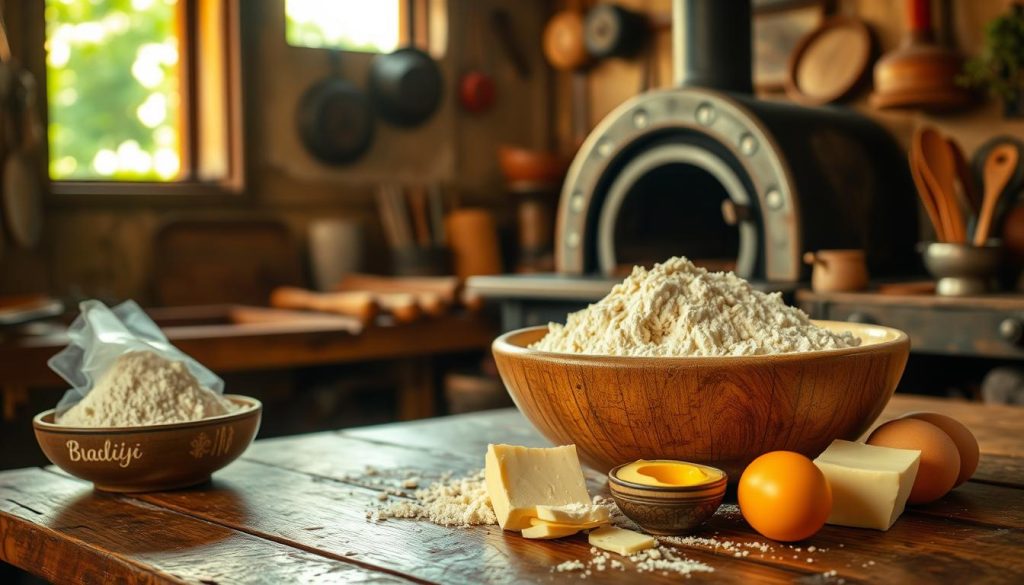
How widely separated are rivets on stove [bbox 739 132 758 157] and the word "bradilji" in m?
2.12

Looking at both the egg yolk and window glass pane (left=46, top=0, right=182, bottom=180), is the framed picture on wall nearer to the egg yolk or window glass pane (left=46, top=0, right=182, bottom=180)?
window glass pane (left=46, top=0, right=182, bottom=180)

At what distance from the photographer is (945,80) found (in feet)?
10.7

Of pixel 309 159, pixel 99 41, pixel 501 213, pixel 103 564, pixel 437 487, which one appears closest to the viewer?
pixel 103 564

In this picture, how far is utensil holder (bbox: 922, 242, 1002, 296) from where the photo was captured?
105 inches

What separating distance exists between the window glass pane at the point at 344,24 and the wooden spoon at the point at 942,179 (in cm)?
235

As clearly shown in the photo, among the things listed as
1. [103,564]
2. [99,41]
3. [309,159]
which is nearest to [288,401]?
[309,159]

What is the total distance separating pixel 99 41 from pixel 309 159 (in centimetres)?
84

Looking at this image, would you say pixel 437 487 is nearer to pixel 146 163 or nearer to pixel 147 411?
pixel 147 411

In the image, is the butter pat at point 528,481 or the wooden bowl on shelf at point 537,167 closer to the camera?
the butter pat at point 528,481

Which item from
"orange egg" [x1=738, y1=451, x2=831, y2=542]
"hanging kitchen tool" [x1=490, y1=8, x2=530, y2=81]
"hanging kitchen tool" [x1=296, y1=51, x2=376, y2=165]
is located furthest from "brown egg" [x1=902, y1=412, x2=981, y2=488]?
"hanging kitchen tool" [x1=490, y1=8, x2=530, y2=81]

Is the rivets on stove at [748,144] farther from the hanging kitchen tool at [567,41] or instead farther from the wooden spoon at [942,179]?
the hanging kitchen tool at [567,41]

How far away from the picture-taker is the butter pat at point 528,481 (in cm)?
98

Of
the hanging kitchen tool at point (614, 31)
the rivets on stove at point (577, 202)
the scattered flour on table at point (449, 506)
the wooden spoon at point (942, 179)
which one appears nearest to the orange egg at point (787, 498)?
the scattered flour on table at point (449, 506)

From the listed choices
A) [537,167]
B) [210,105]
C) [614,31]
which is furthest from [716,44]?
[210,105]
